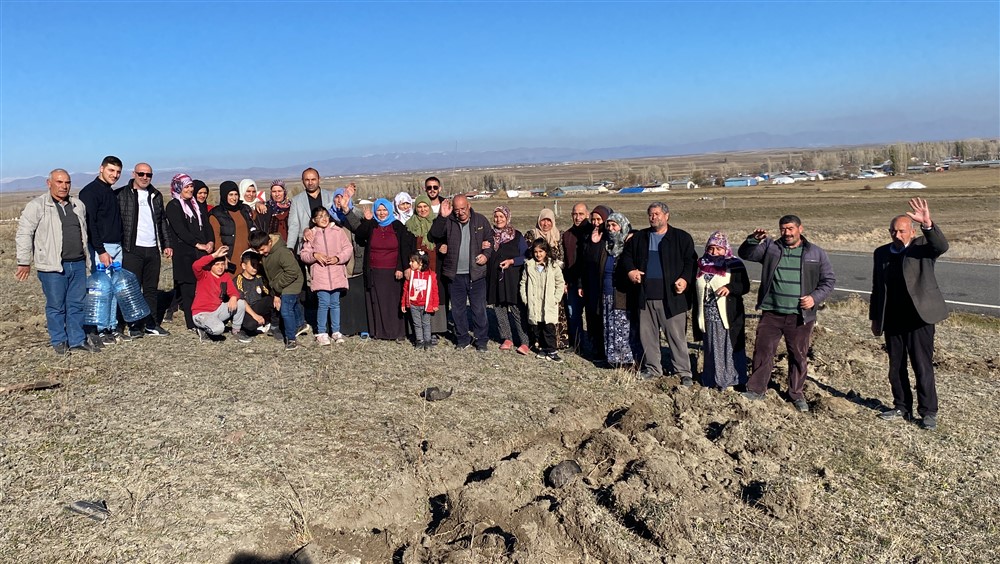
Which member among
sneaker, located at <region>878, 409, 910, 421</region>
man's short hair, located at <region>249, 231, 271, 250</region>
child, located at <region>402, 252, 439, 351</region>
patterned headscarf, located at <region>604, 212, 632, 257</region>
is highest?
man's short hair, located at <region>249, 231, 271, 250</region>

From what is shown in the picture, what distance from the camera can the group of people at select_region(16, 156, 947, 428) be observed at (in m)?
6.16

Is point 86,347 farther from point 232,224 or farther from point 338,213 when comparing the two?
point 338,213

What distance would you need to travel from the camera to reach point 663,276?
6535mm

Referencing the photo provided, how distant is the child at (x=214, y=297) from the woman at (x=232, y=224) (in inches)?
12.5

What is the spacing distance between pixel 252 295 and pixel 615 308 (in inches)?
167

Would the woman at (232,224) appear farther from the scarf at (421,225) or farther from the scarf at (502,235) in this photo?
the scarf at (502,235)

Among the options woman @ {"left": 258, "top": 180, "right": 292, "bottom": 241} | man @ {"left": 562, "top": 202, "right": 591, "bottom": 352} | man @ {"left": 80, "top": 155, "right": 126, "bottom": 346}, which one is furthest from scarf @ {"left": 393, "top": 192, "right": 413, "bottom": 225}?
man @ {"left": 80, "top": 155, "right": 126, "bottom": 346}

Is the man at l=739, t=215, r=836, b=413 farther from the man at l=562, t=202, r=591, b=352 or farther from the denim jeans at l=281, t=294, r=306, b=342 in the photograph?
the denim jeans at l=281, t=294, r=306, b=342

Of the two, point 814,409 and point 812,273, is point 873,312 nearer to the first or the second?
point 812,273

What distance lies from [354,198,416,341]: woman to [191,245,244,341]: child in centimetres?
153

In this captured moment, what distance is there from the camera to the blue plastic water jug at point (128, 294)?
7316mm

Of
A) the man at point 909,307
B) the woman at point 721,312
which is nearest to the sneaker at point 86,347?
the woman at point 721,312

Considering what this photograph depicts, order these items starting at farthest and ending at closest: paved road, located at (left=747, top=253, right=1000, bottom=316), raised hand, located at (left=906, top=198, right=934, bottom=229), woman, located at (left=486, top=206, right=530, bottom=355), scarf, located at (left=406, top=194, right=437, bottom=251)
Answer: paved road, located at (left=747, top=253, right=1000, bottom=316) < scarf, located at (left=406, top=194, right=437, bottom=251) < woman, located at (left=486, top=206, right=530, bottom=355) < raised hand, located at (left=906, top=198, right=934, bottom=229)

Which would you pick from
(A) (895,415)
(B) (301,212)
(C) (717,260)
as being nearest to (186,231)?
(B) (301,212)
